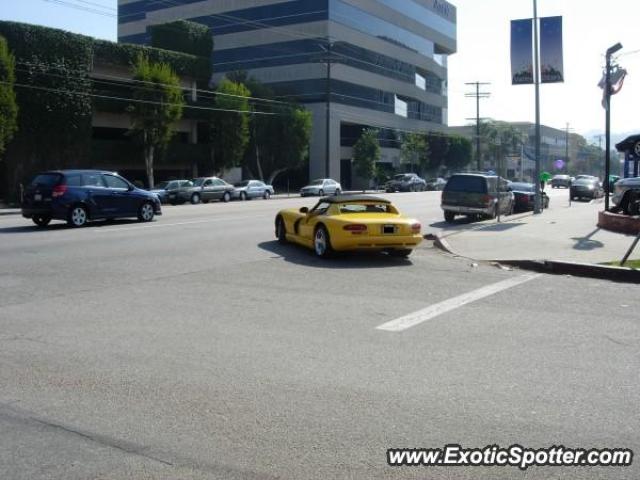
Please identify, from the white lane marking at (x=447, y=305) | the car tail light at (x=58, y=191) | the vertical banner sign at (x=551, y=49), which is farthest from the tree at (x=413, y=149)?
the white lane marking at (x=447, y=305)

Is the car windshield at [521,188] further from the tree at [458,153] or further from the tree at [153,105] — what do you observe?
the tree at [458,153]

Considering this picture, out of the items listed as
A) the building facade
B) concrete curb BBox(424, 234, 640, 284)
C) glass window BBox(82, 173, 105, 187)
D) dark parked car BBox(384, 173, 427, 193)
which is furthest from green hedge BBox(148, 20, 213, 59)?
concrete curb BBox(424, 234, 640, 284)

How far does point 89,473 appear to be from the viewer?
4.21m

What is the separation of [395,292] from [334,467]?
6246 millimetres

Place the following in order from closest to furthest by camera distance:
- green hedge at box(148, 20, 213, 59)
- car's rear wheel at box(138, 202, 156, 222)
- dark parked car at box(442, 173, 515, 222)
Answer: car's rear wheel at box(138, 202, 156, 222), dark parked car at box(442, 173, 515, 222), green hedge at box(148, 20, 213, 59)

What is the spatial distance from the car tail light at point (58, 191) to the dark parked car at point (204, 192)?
61.8ft

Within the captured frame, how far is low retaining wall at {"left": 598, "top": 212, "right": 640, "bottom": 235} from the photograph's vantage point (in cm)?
1866

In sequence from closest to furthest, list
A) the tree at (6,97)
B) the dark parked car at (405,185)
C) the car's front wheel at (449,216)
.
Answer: the car's front wheel at (449,216) → the tree at (6,97) → the dark parked car at (405,185)

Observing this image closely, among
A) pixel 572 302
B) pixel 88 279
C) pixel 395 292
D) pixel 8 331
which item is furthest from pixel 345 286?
pixel 8 331

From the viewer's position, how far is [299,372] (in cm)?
623

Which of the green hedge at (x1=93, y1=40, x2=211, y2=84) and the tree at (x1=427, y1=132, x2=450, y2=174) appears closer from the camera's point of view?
the green hedge at (x1=93, y1=40, x2=211, y2=84)

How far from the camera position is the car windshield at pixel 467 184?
23.7m

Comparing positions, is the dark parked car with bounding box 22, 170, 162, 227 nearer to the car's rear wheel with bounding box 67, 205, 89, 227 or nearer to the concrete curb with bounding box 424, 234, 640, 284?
the car's rear wheel with bounding box 67, 205, 89, 227

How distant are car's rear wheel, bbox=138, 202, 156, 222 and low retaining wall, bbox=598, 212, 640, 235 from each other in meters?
13.4
